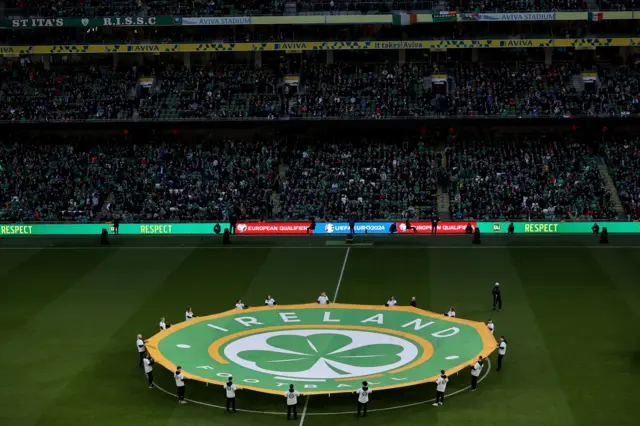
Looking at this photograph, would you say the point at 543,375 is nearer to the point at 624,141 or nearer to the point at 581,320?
the point at 581,320

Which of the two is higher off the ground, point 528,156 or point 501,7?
point 501,7

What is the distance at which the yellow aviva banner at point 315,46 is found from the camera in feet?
282

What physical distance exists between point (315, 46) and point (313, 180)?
11.9 meters

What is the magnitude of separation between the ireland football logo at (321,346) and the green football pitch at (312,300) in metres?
0.86

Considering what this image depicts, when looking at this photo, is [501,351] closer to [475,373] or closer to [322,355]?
[475,373]

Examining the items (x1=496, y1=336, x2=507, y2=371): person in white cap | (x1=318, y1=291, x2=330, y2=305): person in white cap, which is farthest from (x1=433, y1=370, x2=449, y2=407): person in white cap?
(x1=318, y1=291, x2=330, y2=305): person in white cap

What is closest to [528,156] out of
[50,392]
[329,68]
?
[329,68]

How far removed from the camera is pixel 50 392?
46.4 m

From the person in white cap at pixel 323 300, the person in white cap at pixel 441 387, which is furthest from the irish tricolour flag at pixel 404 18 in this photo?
the person in white cap at pixel 441 387

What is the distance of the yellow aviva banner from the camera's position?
8594 centimetres

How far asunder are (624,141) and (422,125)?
50.5 feet

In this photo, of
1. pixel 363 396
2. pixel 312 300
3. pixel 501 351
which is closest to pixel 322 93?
pixel 312 300

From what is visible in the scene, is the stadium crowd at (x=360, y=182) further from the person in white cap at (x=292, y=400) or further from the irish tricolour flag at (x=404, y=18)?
the person in white cap at (x=292, y=400)

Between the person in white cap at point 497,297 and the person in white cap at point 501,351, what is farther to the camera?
the person in white cap at point 497,297
